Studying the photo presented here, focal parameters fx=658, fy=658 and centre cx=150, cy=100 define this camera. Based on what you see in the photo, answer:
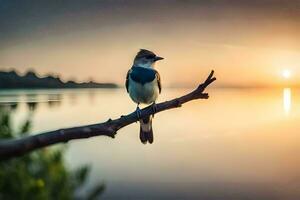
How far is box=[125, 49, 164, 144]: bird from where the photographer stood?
10.6ft

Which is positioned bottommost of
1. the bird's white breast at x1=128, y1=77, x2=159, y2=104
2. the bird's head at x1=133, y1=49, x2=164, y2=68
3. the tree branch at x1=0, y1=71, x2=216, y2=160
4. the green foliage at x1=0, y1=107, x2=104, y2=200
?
the green foliage at x1=0, y1=107, x2=104, y2=200

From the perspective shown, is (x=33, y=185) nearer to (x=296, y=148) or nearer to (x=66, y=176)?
(x=66, y=176)

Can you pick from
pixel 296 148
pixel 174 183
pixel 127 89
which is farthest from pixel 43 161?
pixel 296 148

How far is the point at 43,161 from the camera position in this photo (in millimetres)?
4328

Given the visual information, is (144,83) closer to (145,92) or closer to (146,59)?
(145,92)

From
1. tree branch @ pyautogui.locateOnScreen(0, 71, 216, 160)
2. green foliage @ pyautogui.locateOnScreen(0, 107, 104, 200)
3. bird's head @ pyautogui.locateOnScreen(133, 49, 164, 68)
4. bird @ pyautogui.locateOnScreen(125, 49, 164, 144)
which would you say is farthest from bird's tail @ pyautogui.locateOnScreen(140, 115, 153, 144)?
green foliage @ pyautogui.locateOnScreen(0, 107, 104, 200)

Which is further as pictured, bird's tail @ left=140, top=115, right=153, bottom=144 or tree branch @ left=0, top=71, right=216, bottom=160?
bird's tail @ left=140, top=115, right=153, bottom=144

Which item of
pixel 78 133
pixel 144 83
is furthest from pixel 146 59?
pixel 78 133

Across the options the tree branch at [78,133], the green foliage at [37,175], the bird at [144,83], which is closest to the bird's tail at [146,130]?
the bird at [144,83]

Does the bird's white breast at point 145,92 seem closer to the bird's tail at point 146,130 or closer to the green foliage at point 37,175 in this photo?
the bird's tail at point 146,130

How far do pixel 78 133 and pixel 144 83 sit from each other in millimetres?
1318

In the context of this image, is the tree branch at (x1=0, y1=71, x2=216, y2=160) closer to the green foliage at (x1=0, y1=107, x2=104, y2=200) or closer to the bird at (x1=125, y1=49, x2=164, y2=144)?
the bird at (x1=125, y1=49, x2=164, y2=144)

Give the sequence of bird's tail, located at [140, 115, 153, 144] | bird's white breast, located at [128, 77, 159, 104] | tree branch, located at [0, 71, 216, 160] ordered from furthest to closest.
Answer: bird's white breast, located at [128, 77, 159, 104] → bird's tail, located at [140, 115, 153, 144] → tree branch, located at [0, 71, 216, 160]

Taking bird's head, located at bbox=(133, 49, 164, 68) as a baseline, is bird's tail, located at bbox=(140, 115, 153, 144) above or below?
below
